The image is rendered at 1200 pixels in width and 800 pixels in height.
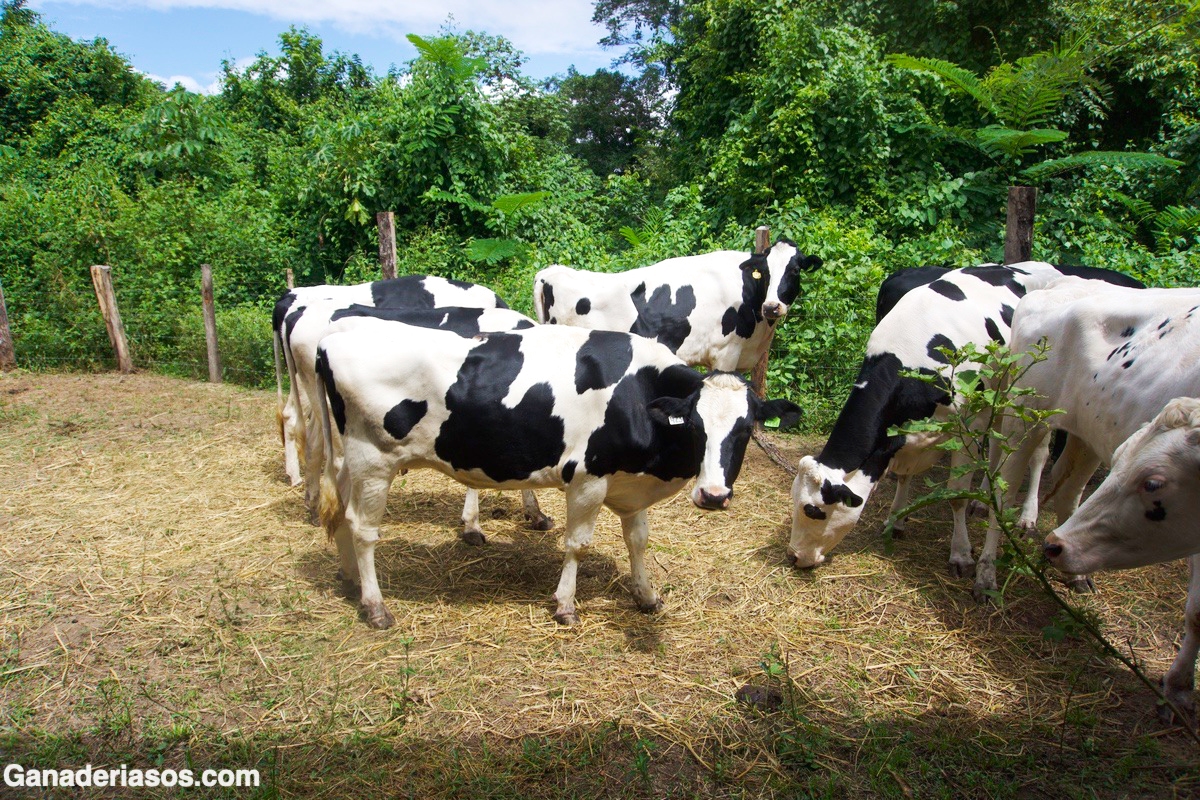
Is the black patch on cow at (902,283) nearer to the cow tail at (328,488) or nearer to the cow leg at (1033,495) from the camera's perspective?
the cow leg at (1033,495)

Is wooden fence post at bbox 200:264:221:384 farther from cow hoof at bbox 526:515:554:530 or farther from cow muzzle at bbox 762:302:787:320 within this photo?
cow muzzle at bbox 762:302:787:320

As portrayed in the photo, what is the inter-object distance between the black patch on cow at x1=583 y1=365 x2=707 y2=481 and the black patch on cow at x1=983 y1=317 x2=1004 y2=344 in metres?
2.49

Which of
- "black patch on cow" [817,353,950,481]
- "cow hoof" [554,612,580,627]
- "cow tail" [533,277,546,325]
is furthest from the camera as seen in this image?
"cow tail" [533,277,546,325]

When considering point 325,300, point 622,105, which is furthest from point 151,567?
point 622,105

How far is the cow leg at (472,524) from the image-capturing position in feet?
18.3

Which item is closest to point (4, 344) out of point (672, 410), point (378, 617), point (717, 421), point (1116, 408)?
point (378, 617)

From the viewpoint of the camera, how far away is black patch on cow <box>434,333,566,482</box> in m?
4.14

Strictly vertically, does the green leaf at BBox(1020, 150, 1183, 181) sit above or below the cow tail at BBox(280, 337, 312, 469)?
above

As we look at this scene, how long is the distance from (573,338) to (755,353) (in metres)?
3.78

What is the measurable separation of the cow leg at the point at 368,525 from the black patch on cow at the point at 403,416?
264 millimetres

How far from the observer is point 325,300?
640 cm

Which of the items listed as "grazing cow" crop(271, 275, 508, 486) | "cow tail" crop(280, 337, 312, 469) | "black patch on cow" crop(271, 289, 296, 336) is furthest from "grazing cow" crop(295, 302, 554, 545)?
"black patch on cow" crop(271, 289, 296, 336)

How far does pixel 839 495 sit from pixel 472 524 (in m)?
2.67

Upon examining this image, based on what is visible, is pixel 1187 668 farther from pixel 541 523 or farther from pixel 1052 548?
pixel 541 523
